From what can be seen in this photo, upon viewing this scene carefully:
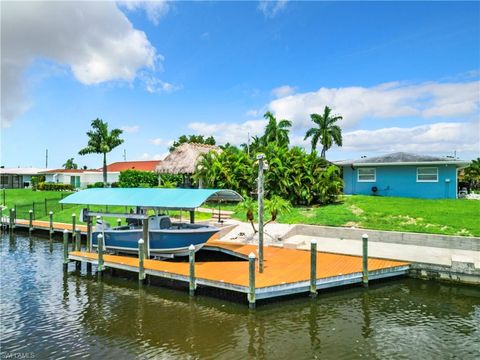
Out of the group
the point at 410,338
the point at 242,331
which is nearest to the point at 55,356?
the point at 242,331

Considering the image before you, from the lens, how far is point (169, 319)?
11.5 m

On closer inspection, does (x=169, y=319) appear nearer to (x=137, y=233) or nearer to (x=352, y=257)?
(x=137, y=233)

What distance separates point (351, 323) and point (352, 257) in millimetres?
5762

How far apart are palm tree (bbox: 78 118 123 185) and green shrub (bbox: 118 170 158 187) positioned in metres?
5.51

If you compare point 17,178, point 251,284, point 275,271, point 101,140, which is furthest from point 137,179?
point 17,178

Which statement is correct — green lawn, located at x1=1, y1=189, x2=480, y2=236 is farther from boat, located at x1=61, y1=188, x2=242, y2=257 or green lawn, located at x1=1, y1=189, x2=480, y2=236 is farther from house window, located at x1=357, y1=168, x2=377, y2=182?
boat, located at x1=61, y1=188, x2=242, y2=257

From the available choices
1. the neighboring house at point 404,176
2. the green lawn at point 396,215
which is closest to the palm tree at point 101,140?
the green lawn at point 396,215

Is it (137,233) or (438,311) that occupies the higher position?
(137,233)

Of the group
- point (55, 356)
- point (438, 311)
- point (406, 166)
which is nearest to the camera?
point (55, 356)

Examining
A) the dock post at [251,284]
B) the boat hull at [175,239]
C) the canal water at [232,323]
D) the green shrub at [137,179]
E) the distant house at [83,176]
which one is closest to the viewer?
the canal water at [232,323]

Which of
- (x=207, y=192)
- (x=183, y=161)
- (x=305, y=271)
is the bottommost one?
(x=305, y=271)

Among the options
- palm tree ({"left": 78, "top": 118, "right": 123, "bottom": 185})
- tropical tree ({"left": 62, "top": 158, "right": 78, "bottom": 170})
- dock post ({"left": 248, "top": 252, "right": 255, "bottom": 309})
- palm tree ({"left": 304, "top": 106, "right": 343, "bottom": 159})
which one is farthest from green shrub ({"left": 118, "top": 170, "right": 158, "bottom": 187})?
tropical tree ({"left": 62, "top": 158, "right": 78, "bottom": 170})

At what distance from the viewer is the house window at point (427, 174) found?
99.2ft

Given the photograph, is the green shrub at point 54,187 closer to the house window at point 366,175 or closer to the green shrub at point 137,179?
the green shrub at point 137,179
